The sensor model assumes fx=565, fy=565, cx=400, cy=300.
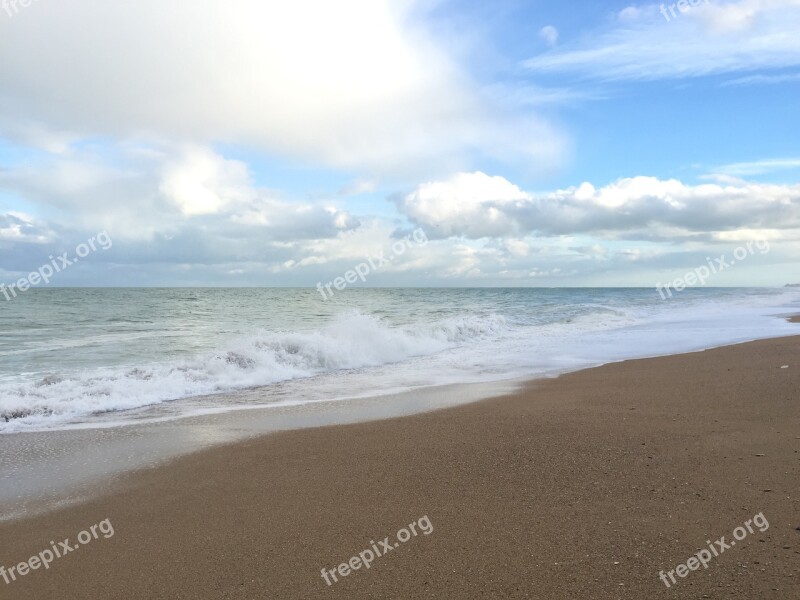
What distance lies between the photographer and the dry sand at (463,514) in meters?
3.93

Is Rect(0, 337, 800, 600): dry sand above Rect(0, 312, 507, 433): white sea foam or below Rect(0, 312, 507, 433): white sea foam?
below

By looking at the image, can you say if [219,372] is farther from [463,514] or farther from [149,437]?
[463,514]

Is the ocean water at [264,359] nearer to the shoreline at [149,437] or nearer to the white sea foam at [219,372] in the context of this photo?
the white sea foam at [219,372]

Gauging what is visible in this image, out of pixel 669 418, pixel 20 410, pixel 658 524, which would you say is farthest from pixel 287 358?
pixel 658 524

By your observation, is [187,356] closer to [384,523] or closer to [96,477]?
[96,477]

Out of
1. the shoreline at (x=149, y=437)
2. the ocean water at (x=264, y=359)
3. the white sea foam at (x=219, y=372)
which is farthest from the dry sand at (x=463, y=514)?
the white sea foam at (x=219, y=372)

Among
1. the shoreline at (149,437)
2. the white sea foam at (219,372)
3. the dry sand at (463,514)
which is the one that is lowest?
the dry sand at (463,514)

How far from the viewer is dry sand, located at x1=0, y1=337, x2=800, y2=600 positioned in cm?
393

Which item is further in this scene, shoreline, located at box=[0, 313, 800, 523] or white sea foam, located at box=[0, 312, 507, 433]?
white sea foam, located at box=[0, 312, 507, 433]

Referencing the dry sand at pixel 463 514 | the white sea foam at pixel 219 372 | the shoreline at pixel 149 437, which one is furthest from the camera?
the white sea foam at pixel 219 372

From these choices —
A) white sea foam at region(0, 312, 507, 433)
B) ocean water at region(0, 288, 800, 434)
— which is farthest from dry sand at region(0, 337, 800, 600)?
white sea foam at region(0, 312, 507, 433)

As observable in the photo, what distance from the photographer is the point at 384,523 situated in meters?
4.89

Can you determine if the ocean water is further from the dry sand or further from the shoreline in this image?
the dry sand

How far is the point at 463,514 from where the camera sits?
16.3 ft
